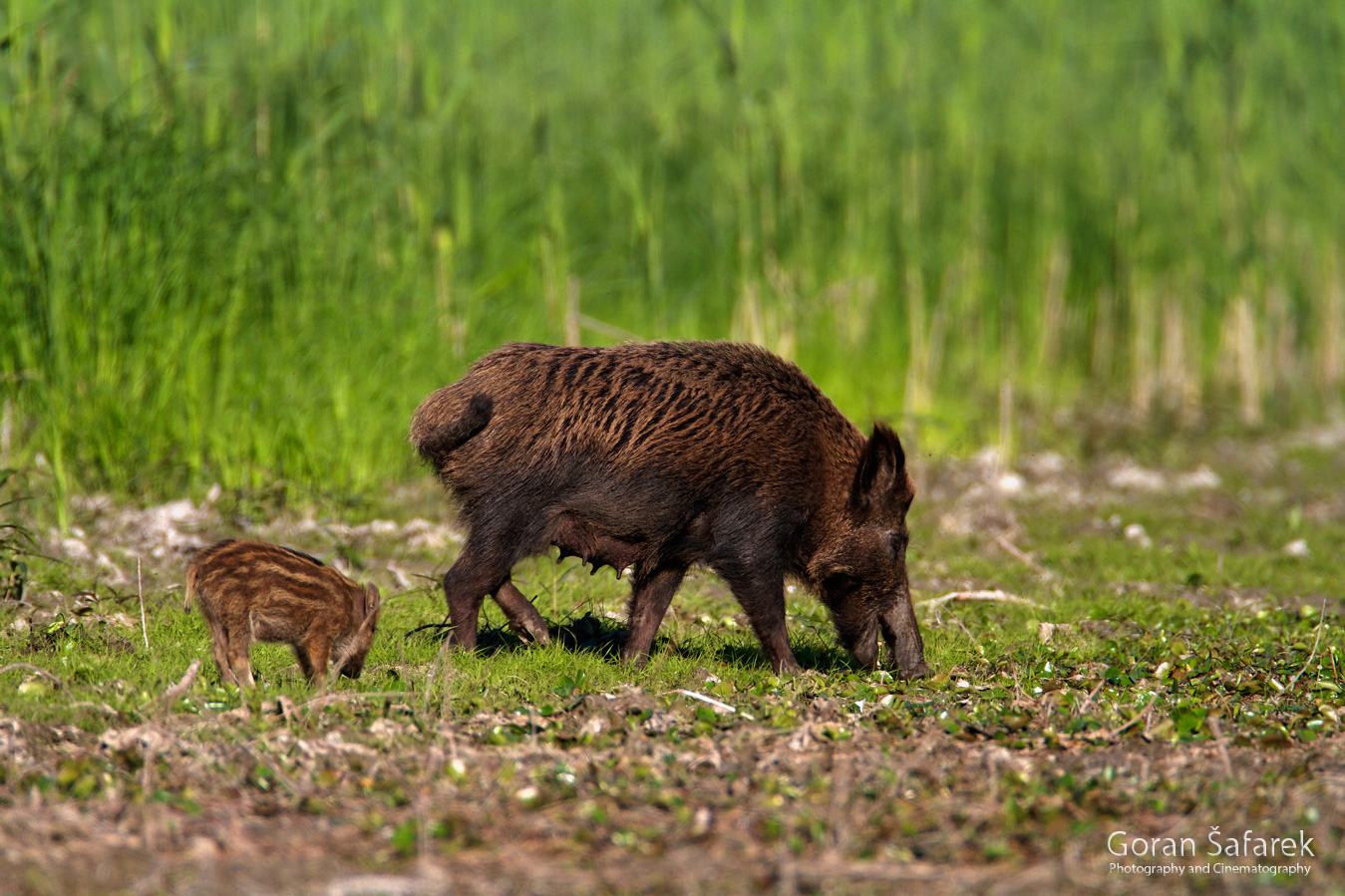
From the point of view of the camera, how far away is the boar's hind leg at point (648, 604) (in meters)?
5.49

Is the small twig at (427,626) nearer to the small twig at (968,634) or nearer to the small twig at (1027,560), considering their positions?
the small twig at (968,634)

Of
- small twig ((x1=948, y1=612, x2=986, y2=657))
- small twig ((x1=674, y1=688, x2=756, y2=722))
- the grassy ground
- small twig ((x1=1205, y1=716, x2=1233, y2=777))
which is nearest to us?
the grassy ground

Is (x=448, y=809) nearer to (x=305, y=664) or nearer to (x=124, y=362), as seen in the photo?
(x=305, y=664)

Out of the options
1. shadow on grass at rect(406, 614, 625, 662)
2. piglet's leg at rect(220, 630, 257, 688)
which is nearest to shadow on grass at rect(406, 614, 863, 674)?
shadow on grass at rect(406, 614, 625, 662)

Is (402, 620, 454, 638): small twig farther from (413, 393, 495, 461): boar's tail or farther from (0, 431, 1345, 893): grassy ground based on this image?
(413, 393, 495, 461): boar's tail

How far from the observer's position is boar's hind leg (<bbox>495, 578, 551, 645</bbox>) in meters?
5.52

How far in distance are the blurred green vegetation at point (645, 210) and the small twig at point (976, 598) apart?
232 centimetres

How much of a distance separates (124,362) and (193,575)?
3.38 metres

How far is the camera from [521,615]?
5.54 m

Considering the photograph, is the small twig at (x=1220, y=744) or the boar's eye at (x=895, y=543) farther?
the boar's eye at (x=895, y=543)

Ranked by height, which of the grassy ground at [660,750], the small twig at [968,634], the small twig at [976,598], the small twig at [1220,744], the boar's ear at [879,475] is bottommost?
the grassy ground at [660,750]

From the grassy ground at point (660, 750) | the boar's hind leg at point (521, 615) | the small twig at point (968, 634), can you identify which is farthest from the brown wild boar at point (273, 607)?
the small twig at point (968, 634)

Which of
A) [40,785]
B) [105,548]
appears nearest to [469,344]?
[105,548]

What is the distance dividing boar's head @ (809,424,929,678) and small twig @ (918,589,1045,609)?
2.89ft
